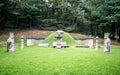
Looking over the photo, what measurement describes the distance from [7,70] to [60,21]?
31813mm

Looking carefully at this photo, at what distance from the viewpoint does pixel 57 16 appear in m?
41.0

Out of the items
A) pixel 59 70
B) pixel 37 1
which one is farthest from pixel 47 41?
pixel 37 1

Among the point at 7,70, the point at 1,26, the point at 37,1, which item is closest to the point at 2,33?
the point at 1,26

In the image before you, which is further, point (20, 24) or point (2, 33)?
point (20, 24)

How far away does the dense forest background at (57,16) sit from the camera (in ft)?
109

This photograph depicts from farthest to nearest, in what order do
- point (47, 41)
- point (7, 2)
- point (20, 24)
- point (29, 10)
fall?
point (20, 24)
point (29, 10)
point (7, 2)
point (47, 41)

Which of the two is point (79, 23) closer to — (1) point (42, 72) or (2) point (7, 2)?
(2) point (7, 2)

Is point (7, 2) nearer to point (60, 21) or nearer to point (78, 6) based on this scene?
point (60, 21)

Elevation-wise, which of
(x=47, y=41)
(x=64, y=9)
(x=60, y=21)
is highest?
(x=64, y=9)

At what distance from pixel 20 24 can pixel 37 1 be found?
6207mm

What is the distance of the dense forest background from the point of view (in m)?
33.2

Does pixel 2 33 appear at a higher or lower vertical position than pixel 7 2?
lower

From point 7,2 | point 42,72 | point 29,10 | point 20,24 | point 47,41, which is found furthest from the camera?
point 20,24

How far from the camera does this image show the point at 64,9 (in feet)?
133
